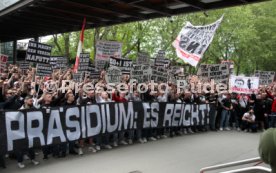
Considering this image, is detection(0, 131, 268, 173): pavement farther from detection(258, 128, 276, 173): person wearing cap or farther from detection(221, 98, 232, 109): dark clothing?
detection(258, 128, 276, 173): person wearing cap

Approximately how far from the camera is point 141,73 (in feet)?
41.7

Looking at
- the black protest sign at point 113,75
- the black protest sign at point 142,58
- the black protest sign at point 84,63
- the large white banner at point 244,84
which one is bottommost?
the large white banner at point 244,84

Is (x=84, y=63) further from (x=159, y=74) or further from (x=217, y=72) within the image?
(x=217, y=72)

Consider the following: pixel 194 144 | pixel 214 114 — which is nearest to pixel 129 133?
pixel 194 144

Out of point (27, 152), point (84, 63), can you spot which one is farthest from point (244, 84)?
point (27, 152)

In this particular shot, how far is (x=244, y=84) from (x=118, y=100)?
745 centimetres

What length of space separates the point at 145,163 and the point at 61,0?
17.5 feet

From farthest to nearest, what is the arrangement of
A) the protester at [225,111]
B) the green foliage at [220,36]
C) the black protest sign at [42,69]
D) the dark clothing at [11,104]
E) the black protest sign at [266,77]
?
the green foliage at [220,36]
the black protest sign at [266,77]
the protester at [225,111]
the black protest sign at [42,69]
the dark clothing at [11,104]

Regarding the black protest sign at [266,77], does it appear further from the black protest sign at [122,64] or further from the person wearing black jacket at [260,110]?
the black protest sign at [122,64]

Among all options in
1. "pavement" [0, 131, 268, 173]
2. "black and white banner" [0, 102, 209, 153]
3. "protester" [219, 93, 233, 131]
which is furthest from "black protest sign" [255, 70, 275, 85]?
"black and white banner" [0, 102, 209, 153]

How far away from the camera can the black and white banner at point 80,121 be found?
7.95 m

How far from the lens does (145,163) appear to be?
8.77m

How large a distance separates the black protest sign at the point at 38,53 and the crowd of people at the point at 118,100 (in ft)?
2.17

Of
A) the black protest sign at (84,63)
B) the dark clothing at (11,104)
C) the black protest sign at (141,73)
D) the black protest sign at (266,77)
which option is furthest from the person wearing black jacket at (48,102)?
the black protest sign at (266,77)
